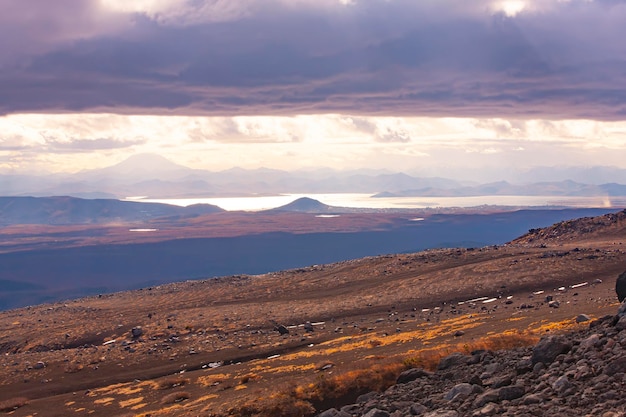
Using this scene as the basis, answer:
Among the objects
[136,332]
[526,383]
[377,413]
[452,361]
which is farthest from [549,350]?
[136,332]

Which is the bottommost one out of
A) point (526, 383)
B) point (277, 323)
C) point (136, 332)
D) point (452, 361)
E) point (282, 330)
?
point (136, 332)

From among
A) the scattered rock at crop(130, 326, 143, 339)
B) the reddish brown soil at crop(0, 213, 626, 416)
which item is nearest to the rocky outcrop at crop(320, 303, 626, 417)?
the reddish brown soil at crop(0, 213, 626, 416)

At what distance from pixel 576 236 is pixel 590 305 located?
68.2m

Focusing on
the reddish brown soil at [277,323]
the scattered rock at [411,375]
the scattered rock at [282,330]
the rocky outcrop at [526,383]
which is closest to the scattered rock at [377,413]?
the rocky outcrop at [526,383]

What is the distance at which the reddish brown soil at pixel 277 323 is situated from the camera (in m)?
45.2

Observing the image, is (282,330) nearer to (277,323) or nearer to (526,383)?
(277,323)

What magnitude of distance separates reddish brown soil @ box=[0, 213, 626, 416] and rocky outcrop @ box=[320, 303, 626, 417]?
884 cm

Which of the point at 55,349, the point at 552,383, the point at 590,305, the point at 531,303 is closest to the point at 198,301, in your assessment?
the point at 55,349

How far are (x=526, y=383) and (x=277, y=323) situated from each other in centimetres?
4852

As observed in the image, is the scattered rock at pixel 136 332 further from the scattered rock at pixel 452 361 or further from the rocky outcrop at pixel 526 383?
the scattered rock at pixel 452 361

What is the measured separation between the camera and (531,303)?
60.3 m

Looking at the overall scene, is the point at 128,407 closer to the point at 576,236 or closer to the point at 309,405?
the point at 309,405

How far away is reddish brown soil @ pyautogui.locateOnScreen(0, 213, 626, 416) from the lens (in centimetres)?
4519

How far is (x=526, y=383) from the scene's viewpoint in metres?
25.0
